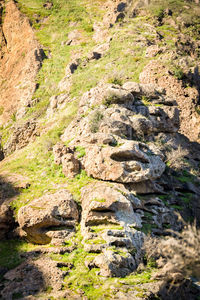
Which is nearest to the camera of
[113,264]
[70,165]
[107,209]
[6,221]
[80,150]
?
[113,264]

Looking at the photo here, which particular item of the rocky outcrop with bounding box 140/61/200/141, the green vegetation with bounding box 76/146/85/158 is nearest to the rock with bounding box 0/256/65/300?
the green vegetation with bounding box 76/146/85/158

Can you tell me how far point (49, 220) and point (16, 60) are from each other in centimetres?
2876

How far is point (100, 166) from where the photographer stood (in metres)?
11.4

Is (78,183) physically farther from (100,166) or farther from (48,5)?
(48,5)

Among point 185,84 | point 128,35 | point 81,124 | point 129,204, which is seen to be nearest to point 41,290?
point 129,204

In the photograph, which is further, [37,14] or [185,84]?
[37,14]

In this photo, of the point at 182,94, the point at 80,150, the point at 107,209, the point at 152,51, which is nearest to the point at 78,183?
the point at 80,150

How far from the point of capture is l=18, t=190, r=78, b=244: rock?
A: 931 centimetres

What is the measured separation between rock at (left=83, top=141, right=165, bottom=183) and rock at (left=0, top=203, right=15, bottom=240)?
3.81 metres

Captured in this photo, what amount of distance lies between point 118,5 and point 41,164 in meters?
32.5

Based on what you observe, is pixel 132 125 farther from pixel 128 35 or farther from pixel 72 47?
pixel 72 47

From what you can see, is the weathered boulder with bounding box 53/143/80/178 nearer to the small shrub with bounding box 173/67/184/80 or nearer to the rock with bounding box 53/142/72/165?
the rock with bounding box 53/142/72/165

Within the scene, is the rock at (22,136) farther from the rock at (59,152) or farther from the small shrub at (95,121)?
the rock at (59,152)

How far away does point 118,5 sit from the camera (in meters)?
37.3
